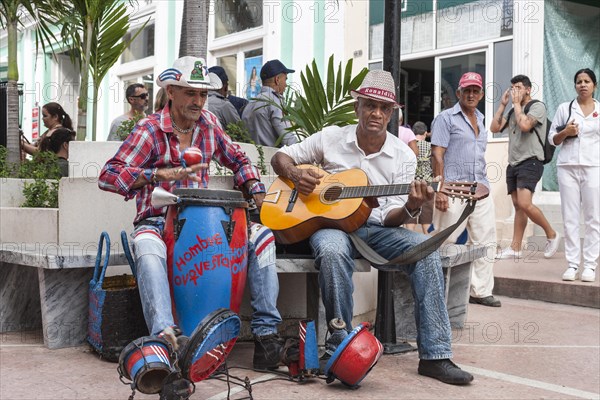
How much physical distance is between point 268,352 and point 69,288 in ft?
4.40

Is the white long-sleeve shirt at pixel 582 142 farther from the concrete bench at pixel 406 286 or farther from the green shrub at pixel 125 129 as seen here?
the green shrub at pixel 125 129

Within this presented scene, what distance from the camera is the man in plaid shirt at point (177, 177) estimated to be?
3.81 m

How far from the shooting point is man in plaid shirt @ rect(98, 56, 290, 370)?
3811mm

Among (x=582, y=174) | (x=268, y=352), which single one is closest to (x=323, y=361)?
(x=268, y=352)

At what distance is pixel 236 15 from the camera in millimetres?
15578

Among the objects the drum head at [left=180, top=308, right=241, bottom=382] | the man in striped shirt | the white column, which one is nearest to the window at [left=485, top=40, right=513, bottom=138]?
the white column

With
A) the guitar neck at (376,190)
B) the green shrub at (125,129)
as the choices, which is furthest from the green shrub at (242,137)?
the guitar neck at (376,190)

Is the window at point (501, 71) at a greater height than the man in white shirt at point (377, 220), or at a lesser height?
greater

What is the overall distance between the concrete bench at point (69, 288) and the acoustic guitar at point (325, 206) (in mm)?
186

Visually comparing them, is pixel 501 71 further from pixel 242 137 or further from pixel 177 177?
pixel 177 177

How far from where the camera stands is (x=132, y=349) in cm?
320

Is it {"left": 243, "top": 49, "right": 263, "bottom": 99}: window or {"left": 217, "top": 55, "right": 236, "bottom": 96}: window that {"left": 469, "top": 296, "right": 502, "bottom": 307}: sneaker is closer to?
{"left": 243, "top": 49, "right": 263, "bottom": 99}: window

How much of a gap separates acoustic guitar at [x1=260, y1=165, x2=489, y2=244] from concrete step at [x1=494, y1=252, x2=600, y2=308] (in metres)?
3.00

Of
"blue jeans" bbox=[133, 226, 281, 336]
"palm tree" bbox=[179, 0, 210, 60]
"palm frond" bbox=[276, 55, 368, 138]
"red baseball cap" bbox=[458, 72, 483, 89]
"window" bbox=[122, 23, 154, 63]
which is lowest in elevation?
"blue jeans" bbox=[133, 226, 281, 336]
